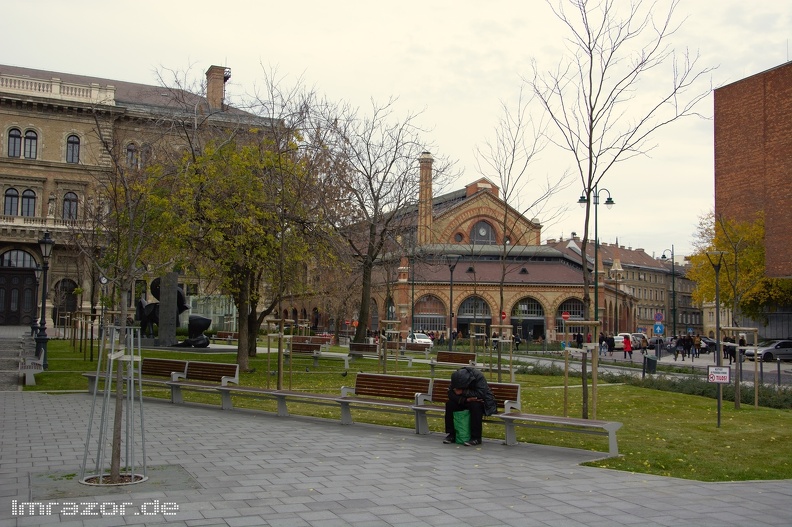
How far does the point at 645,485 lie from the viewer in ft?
28.7

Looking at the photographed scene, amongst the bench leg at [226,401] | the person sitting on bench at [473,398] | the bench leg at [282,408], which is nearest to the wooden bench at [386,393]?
the person sitting on bench at [473,398]

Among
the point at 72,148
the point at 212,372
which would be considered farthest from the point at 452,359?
the point at 72,148

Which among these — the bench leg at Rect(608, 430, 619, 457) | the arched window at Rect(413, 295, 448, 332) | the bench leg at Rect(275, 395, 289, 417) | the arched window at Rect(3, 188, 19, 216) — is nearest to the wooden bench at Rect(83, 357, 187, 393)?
the bench leg at Rect(275, 395, 289, 417)

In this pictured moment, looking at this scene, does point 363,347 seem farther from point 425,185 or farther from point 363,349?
point 425,185

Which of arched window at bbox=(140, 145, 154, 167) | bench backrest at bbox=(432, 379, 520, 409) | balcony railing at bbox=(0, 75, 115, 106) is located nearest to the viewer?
bench backrest at bbox=(432, 379, 520, 409)

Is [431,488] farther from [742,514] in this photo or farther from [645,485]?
[742,514]

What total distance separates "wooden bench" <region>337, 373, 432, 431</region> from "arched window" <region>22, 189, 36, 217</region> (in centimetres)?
5037

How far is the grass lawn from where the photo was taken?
1008cm

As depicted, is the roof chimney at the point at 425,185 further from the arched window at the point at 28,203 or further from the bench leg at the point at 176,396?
the arched window at the point at 28,203

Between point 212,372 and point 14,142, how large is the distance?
158 ft

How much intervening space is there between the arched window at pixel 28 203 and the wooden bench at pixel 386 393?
50.4 meters

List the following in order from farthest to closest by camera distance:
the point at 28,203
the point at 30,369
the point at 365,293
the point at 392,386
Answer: the point at 28,203 < the point at 365,293 < the point at 30,369 < the point at 392,386

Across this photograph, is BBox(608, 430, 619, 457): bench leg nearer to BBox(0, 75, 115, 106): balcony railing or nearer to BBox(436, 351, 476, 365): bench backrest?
BBox(436, 351, 476, 365): bench backrest

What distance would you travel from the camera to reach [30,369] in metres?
19.8
